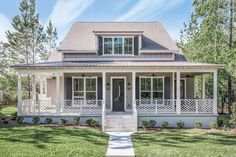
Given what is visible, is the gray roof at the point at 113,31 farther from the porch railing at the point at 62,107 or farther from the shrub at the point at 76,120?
the shrub at the point at 76,120

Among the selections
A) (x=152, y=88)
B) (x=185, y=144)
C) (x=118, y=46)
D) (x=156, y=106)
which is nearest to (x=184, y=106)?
(x=156, y=106)

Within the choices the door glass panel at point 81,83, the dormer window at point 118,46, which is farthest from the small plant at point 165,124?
the door glass panel at point 81,83

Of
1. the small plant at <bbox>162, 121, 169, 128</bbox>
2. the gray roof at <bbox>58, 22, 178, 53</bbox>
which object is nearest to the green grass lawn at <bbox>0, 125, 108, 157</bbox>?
the small plant at <bbox>162, 121, 169, 128</bbox>

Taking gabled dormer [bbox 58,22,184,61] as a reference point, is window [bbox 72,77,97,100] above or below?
below

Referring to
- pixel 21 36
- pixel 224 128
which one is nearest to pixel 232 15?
pixel 224 128

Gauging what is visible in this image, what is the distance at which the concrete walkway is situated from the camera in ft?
35.7

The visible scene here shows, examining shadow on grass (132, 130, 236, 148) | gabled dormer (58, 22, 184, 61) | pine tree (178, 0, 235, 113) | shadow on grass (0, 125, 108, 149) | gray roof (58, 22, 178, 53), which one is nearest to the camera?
shadow on grass (0, 125, 108, 149)

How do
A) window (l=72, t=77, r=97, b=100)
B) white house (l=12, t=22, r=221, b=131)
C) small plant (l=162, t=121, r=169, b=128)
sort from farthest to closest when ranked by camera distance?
window (l=72, t=77, r=97, b=100) → white house (l=12, t=22, r=221, b=131) → small plant (l=162, t=121, r=169, b=128)

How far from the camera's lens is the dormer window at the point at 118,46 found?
21.6 m

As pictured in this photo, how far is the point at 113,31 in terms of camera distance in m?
21.3

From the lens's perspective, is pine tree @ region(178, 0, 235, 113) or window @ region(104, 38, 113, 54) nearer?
window @ region(104, 38, 113, 54)

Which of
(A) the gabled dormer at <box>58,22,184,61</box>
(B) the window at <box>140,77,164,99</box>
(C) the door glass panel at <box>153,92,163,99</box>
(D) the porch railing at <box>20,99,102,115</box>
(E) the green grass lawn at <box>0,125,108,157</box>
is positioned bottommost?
(E) the green grass lawn at <box>0,125,108,157</box>

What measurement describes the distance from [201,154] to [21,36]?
1199 inches

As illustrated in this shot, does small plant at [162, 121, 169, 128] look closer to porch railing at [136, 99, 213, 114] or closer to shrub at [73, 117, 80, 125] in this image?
porch railing at [136, 99, 213, 114]
